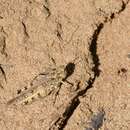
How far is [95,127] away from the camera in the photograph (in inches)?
75.6

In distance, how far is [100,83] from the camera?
6.42ft

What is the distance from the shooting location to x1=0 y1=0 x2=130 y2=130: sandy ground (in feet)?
6.28

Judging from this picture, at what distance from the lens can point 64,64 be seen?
77.5 inches

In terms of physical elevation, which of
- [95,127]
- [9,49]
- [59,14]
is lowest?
[95,127]

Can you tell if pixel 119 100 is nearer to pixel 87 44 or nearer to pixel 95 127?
pixel 95 127

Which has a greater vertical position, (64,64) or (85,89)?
(64,64)

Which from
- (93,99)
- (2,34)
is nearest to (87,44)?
(93,99)

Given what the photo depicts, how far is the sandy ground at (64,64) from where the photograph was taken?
1.91 m

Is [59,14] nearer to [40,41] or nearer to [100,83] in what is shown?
[40,41]

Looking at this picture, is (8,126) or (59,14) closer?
(8,126)

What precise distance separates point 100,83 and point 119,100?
11cm

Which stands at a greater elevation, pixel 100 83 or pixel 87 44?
pixel 87 44

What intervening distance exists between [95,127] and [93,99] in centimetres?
12

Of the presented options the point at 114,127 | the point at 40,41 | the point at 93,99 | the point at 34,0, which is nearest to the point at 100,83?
the point at 93,99
